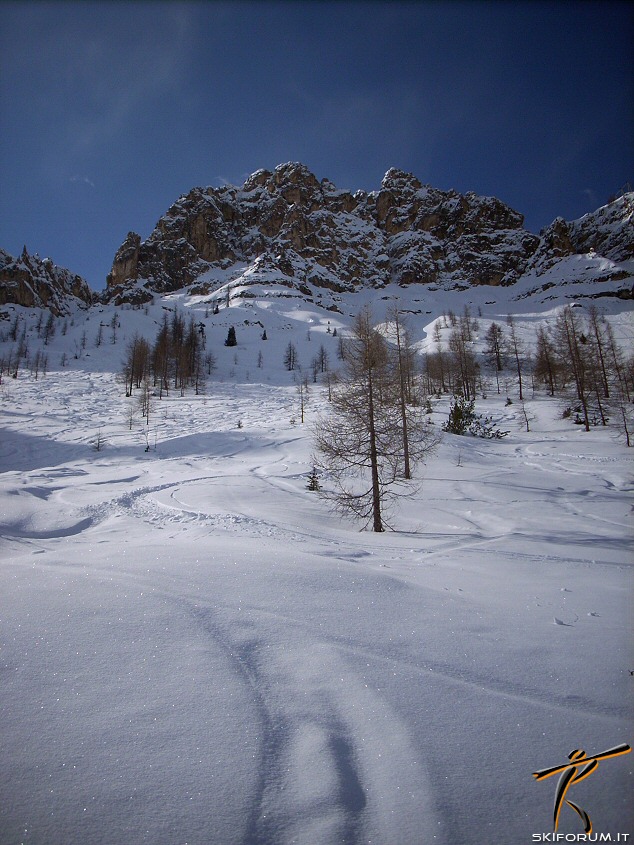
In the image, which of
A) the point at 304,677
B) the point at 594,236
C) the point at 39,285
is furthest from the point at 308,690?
the point at 594,236

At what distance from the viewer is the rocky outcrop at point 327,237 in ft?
474

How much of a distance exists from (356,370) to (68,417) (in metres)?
31.5

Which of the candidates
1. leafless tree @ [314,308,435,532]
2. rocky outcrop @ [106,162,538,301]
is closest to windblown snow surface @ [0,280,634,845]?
leafless tree @ [314,308,435,532]

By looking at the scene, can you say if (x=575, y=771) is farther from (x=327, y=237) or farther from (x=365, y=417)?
(x=327, y=237)

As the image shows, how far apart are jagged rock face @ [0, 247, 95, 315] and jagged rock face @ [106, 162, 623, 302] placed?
748 inches

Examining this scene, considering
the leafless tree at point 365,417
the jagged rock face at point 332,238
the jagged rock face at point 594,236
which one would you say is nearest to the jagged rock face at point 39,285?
the jagged rock face at point 332,238

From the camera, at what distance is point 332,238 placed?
16200 centimetres

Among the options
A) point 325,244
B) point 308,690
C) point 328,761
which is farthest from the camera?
point 325,244

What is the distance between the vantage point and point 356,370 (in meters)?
9.17

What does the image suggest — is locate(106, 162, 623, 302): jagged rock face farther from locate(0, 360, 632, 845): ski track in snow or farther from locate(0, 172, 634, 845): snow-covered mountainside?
locate(0, 360, 632, 845): ski track in snow

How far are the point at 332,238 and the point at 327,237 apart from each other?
250 cm

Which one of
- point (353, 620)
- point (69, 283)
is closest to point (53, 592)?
point (353, 620)

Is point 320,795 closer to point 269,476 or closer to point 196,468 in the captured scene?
point 269,476

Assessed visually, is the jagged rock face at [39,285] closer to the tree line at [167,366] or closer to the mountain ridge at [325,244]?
the mountain ridge at [325,244]
